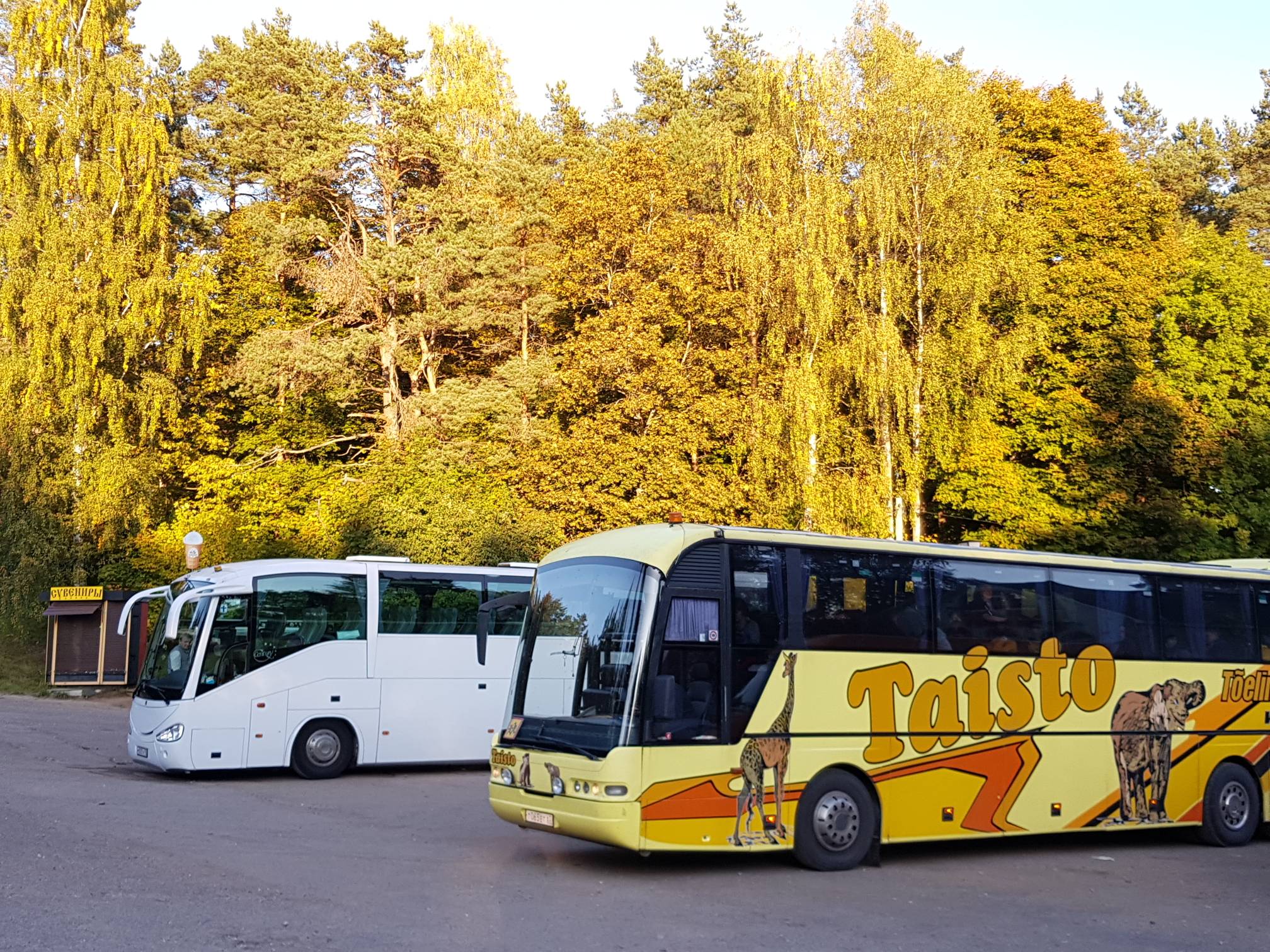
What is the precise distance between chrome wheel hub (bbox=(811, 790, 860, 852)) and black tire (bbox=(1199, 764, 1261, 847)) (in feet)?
17.8

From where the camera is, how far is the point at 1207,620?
1539cm

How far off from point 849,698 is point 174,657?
10.8 metres

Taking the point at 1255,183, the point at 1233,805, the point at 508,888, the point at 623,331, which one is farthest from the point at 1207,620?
the point at 1255,183

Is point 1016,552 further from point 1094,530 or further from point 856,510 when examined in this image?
point 1094,530

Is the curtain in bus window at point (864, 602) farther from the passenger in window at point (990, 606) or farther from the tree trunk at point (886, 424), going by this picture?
the tree trunk at point (886, 424)

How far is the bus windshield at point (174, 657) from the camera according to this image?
18.5 meters

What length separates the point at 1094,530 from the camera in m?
36.5

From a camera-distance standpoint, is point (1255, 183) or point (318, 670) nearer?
point (318, 670)

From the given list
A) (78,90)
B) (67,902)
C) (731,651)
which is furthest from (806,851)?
(78,90)

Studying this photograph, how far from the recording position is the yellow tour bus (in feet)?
36.8

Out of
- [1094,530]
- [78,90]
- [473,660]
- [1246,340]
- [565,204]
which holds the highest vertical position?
[78,90]

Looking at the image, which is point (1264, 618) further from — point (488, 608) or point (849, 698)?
point (488, 608)

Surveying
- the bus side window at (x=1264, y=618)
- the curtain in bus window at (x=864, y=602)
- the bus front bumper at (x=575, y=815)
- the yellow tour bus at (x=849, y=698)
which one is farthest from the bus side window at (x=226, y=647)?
the bus side window at (x=1264, y=618)

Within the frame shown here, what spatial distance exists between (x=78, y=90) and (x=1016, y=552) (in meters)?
36.3
